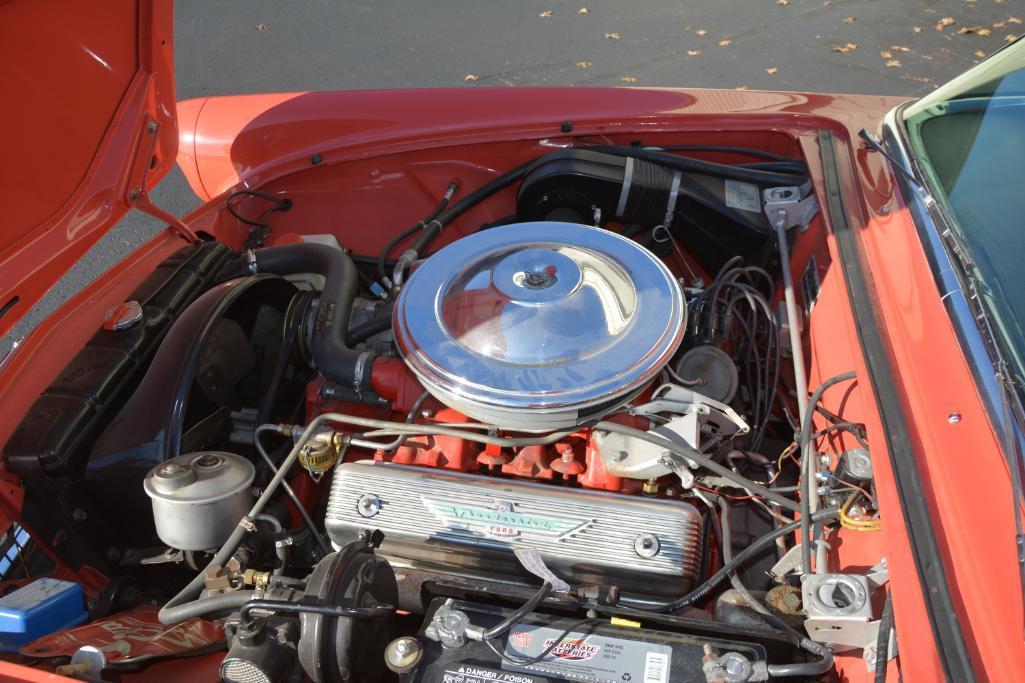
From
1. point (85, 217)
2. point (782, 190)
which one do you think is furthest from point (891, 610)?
point (85, 217)

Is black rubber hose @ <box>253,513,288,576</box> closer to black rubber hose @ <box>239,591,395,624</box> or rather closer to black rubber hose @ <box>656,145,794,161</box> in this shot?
black rubber hose @ <box>239,591,395,624</box>

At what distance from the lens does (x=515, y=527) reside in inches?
48.4

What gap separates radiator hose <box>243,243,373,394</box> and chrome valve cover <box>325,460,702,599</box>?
0.78ft

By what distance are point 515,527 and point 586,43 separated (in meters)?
4.31

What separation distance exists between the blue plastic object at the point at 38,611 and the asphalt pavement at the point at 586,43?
3736 millimetres

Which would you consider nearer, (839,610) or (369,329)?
(839,610)

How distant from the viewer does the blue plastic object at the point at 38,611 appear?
3.76 ft

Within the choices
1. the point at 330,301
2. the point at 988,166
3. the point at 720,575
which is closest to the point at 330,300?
the point at 330,301

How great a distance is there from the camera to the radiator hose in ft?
4.85

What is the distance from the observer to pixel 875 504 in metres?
1.09

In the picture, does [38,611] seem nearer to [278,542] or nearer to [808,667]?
[278,542]

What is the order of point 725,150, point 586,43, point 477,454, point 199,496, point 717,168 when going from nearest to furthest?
point 199,496, point 477,454, point 717,168, point 725,150, point 586,43

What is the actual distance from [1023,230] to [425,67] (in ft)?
13.1

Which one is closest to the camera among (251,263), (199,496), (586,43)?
(199,496)
